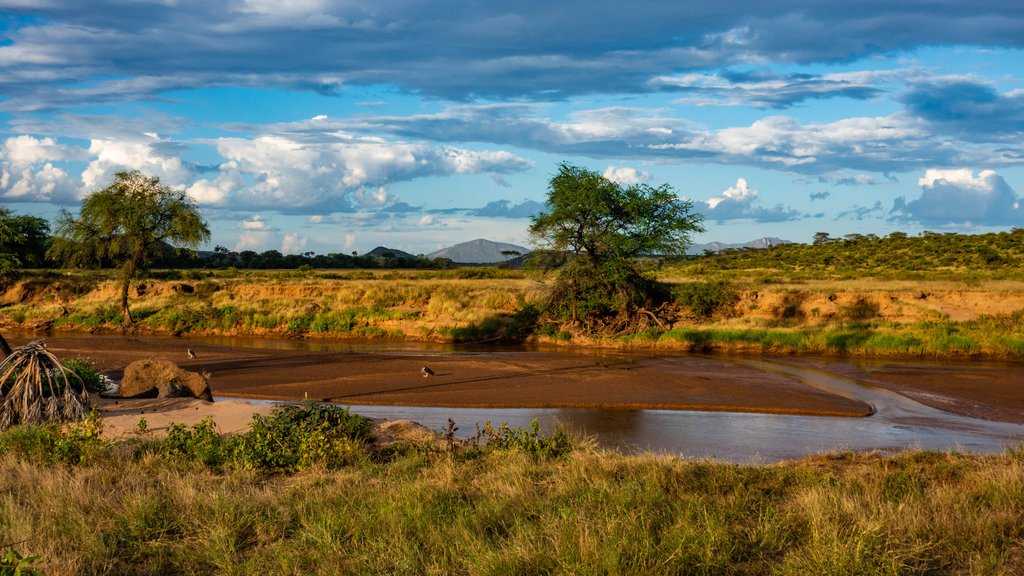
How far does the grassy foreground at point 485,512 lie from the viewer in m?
7.16

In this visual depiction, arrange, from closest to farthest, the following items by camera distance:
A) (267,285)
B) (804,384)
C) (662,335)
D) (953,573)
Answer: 1. (953,573)
2. (804,384)
3. (662,335)
4. (267,285)

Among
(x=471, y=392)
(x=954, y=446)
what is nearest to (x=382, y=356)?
(x=471, y=392)

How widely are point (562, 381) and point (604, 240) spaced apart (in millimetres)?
12739

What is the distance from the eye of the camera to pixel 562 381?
23.7m

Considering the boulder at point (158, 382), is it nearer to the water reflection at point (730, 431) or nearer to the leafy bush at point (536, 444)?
the water reflection at point (730, 431)

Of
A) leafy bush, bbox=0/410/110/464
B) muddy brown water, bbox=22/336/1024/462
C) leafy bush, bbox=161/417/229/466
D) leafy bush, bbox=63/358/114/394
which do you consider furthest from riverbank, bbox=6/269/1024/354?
leafy bush, bbox=0/410/110/464

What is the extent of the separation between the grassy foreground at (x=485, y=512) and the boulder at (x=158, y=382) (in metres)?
5.81

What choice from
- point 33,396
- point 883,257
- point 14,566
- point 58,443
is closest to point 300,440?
point 58,443

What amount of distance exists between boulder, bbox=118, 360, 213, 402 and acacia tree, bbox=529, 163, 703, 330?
19875mm

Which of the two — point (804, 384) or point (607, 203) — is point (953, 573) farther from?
point (607, 203)

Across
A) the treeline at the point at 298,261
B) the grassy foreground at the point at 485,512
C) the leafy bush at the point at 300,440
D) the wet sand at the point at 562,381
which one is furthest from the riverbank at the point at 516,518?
the treeline at the point at 298,261

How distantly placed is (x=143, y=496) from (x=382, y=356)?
20.2 m

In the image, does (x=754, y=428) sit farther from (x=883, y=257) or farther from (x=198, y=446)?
(x=883, y=257)

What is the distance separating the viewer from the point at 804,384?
24.0 metres
